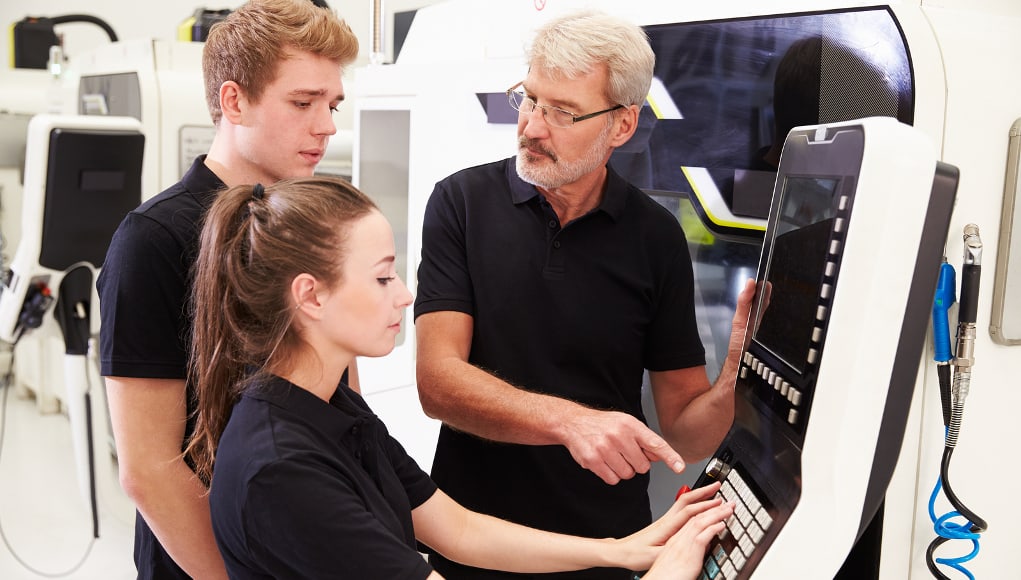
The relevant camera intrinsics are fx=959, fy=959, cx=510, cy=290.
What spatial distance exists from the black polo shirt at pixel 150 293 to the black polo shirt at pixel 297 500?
242 mm

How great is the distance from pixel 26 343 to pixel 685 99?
4683 millimetres

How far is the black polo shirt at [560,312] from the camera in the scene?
5.45ft

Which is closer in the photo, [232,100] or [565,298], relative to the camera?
[232,100]

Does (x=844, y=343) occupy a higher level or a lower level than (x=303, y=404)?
higher

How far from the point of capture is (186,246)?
1.33 m

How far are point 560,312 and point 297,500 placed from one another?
2.40 ft

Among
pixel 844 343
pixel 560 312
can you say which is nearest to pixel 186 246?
pixel 560 312

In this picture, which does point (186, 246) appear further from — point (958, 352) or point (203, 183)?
point (958, 352)

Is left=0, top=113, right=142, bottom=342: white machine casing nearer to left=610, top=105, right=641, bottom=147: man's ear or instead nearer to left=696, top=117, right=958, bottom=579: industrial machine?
left=610, top=105, right=641, bottom=147: man's ear

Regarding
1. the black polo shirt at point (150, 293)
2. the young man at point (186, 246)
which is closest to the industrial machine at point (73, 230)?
the young man at point (186, 246)

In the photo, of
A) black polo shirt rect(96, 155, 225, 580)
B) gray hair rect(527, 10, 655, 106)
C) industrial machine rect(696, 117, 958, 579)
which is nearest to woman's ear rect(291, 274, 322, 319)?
black polo shirt rect(96, 155, 225, 580)

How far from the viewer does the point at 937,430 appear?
146cm

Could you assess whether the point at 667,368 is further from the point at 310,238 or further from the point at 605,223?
the point at 310,238

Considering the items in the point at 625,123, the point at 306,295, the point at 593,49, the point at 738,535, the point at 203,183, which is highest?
the point at 593,49
